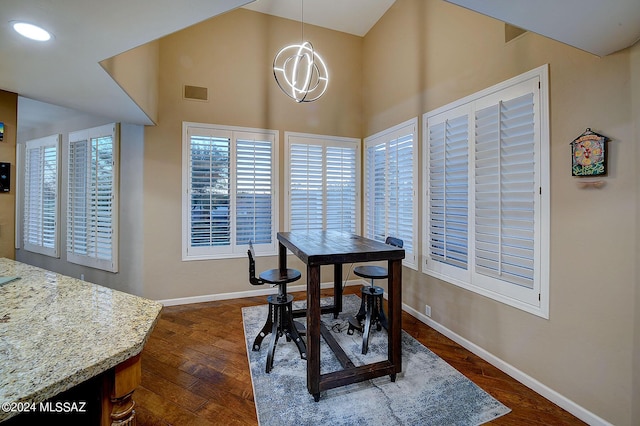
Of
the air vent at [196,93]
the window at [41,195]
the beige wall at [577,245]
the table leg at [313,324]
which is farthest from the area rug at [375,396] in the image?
the window at [41,195]

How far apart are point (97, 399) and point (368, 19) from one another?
5.17 meters

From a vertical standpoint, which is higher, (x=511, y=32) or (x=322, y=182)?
(x=511, y=32)

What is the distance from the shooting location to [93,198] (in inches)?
153

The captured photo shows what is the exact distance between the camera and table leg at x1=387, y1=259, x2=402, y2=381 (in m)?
2.18

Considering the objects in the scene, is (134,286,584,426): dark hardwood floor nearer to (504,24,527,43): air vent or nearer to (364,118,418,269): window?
(364,118,418,269): window

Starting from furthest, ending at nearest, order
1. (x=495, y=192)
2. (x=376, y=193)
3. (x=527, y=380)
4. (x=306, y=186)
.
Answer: (x=306, y=186) → (x=376, y=193) → (x=495, y=192) → (x=527, y=380)

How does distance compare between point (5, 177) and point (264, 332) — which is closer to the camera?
point (5, 177)

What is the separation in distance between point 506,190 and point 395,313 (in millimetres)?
1381

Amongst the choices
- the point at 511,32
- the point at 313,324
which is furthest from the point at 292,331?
the point at 511,32

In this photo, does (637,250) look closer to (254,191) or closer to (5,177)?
(254,191)

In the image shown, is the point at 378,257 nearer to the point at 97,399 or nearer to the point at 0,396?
the point at 97,399

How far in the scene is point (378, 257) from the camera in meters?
2.12

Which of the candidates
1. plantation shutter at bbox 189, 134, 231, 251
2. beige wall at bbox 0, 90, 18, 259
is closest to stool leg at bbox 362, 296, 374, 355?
plantation shutter at bbox 189, 134, 231, 251

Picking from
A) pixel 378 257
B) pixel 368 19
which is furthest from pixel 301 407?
pixel 368 19
